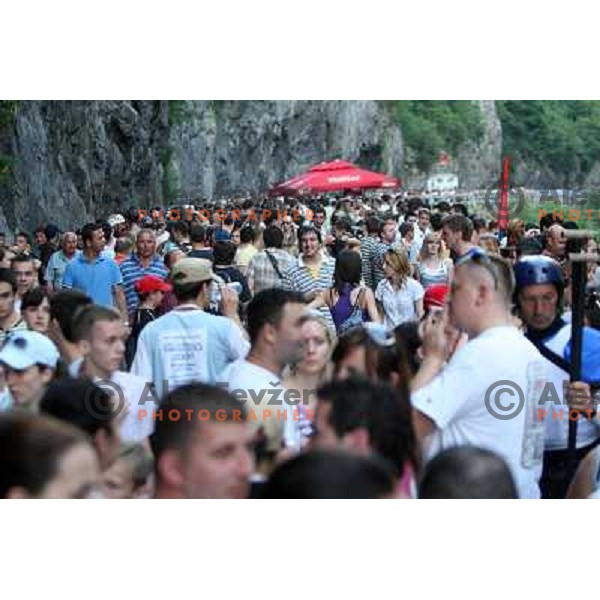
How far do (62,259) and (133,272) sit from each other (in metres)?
1.57

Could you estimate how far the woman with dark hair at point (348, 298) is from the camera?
30.7 ft

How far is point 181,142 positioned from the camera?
48.6 meters

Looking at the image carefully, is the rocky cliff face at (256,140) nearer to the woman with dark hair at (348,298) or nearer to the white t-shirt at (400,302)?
the white t-shirt at (400,302)

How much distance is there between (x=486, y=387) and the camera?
4.97 m

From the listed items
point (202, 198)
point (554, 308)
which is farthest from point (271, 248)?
point (202, 198)

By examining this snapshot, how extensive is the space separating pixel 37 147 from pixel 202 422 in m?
18.3

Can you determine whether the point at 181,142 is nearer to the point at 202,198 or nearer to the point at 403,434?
the point at 202,198

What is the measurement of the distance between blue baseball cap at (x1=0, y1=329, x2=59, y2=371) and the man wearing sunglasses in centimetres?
178

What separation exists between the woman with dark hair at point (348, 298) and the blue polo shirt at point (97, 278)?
2.33 meters

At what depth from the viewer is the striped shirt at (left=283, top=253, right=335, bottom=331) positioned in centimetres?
1018

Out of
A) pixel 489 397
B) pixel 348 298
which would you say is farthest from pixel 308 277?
pixel 489 397

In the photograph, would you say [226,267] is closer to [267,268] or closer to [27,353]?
[267,268]

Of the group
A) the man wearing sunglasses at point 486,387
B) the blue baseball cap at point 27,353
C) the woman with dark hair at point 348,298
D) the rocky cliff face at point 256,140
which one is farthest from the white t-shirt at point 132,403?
the rocky cliff face at point 256,140

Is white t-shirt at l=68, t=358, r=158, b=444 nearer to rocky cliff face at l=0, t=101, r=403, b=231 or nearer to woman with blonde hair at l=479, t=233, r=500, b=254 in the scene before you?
woman with blonde hair at l=479, t=233, r=500, b=254
